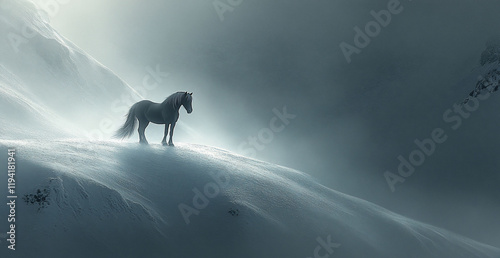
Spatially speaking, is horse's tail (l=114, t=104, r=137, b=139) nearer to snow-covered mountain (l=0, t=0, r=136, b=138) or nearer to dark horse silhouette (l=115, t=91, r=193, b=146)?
dark horse silhouette (l=115, t=91, r=193, b=146)

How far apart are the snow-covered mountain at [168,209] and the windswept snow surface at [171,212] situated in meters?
0.04

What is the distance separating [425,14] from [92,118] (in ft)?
313

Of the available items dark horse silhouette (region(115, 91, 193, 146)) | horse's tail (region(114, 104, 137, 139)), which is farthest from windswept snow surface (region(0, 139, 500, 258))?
dark horse silhouette (region(115, 91, 193, 146))

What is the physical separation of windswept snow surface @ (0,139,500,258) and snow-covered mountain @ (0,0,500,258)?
1.7 inches

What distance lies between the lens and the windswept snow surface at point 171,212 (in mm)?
14133

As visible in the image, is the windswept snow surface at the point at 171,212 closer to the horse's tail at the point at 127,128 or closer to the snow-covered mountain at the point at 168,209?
the snow-covered mountain at the point at 168,209

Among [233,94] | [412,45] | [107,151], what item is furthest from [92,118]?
[412,45]

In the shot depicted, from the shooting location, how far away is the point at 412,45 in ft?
348

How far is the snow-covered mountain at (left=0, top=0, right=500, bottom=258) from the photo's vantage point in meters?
14.2

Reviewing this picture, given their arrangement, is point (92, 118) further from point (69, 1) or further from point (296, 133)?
point (69, 1)

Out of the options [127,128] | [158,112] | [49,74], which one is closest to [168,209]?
[158,112]

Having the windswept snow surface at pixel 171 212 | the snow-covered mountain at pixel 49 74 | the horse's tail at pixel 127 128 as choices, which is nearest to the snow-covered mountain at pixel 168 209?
the windswept snow surface at pixel 171 212

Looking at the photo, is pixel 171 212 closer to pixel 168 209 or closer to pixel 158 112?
pixel 168 209

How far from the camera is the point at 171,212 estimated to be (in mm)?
16906
